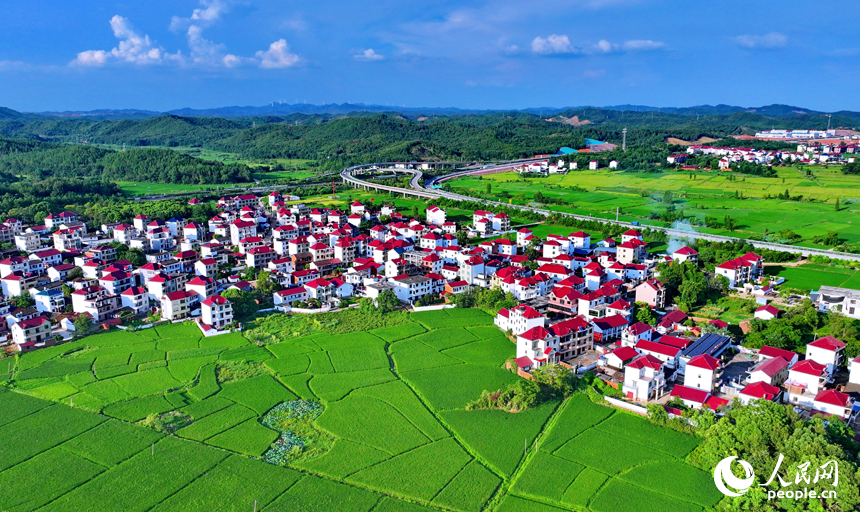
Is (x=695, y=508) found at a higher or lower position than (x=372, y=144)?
lower

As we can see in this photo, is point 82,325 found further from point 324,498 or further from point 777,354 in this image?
point 777,354

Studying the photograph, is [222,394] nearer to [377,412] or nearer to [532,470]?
[377,412]

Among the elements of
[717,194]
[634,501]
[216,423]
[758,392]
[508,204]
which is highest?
[717,194]

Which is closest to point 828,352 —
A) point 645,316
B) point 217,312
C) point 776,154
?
point 645,316

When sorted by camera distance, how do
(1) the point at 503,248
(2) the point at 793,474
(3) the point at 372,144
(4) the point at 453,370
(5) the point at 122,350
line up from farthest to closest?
(3) the point at 372,144 → (1) the point at 503,248 → (5) the point at 122,350 → (4) the point at 453,370 → (2) the point at 793,474

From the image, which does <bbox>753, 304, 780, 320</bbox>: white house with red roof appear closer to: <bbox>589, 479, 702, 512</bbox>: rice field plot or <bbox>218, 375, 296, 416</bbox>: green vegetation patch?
<bbox>589, 479, 702, 512</bbox>: rice field plot

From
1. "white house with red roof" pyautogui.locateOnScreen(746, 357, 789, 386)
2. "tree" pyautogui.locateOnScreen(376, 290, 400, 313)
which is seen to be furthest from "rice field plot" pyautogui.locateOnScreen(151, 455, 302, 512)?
"white house with red roof" pyautogui.locateOnScreen(746, 357, 789, 386)

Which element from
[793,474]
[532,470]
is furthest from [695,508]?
[532,470]
